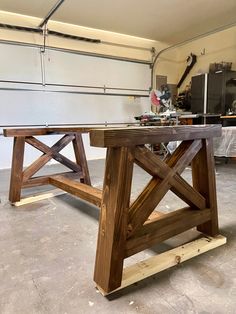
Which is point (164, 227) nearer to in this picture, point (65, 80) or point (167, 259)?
point (167, 259)

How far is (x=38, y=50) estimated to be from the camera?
15.6 ft

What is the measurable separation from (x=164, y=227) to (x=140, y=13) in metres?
4.55

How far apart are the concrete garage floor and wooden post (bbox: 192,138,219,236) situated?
15cm

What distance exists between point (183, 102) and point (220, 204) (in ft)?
14.0

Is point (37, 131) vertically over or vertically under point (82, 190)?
over

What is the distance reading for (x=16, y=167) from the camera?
252 centimetres

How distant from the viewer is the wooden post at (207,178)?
5.24 ft

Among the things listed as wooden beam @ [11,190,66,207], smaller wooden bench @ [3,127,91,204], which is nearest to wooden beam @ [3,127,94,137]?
smaller wooden bench @ [3,127,91,204]

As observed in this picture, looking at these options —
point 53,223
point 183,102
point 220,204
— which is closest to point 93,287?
point 53,223

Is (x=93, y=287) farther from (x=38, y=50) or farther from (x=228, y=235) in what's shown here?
(x=38, y=50)

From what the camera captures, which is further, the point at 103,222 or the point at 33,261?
the point at 33,261

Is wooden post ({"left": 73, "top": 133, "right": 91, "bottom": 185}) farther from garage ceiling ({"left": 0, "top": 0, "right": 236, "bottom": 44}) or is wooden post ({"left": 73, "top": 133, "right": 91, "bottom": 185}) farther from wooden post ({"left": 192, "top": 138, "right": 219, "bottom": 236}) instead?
garage ceiling ({"left": 0, "top": 0, "right": 236, "bottom": 44})

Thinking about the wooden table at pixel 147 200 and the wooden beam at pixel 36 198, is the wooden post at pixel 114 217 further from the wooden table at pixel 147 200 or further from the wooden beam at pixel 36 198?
the wooden beam at pixel 36 198

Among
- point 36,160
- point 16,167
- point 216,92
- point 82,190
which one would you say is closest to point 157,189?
point 82,190
